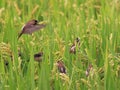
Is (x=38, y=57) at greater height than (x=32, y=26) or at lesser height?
lesser

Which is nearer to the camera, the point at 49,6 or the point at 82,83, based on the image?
the point at 82,83

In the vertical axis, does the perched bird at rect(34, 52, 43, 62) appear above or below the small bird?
below

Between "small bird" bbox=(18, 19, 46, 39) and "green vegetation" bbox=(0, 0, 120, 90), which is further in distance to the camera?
"small bird" bbox=(18, 19, 46, 39)

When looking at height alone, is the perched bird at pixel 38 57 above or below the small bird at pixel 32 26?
below

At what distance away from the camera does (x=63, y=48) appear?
1.96 metres

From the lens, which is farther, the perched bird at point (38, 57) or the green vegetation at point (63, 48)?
the perched bird at point (38, 57)

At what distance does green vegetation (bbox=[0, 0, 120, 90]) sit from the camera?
1667mm

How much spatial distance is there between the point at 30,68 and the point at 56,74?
11 cm

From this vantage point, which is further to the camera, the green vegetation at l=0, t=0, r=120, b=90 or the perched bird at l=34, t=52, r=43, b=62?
the perched bird at l=34, t=52, r=43, b=62

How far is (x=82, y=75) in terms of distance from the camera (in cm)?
180

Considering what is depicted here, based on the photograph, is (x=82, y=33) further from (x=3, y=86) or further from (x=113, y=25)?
(x=3, y=86)

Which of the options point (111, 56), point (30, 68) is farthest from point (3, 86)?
point (111, 56)

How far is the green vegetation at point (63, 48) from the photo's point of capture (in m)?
1.67

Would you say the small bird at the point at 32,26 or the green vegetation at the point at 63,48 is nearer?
the green vegetation at the point at 63,48
